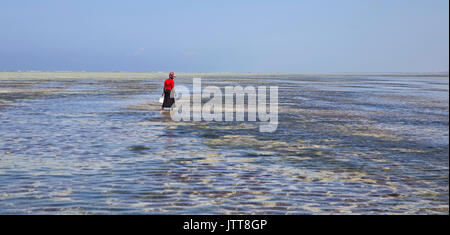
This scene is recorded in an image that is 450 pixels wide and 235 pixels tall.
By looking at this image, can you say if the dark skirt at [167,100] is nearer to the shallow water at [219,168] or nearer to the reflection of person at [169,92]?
the reflection of person at [169,92]

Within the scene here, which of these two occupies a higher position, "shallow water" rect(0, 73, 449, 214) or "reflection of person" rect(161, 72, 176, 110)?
"reflection of person" rect(161, 72, 176, 110)

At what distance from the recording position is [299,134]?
56.7 ft

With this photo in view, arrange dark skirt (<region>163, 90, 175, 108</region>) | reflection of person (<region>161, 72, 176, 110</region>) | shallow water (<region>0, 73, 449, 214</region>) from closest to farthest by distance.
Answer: shallow water (<region>0, 73, 449, 214</region>) < reflection of person (<region>161, 72, 176, 110</region>) < dark skirt (<region>163, 90, 175, 108</region>)

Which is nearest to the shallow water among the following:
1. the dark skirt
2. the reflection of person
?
the reflection of person

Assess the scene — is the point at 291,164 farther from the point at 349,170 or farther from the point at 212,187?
the point at 212,187

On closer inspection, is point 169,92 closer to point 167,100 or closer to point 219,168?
point 167,100

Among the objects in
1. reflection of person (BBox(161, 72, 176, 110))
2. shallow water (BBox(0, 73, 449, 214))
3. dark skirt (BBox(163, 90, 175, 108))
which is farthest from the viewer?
dark skirt (BBox(163, 90, 175, 108))

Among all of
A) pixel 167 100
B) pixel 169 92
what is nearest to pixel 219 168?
pixel 169 92

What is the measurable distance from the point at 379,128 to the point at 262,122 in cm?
444

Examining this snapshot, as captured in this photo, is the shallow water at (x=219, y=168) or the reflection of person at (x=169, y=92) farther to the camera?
the reflection of person at (x=169, y=92)

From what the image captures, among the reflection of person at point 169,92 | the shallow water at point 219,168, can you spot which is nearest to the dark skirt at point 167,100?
the reflection of person at point 169,92

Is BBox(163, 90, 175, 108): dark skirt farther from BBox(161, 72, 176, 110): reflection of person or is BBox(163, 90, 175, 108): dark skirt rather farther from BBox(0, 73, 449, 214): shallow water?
BBox(0, 73, 449, 214): shallow water

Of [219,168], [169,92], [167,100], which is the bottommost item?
[219,168]


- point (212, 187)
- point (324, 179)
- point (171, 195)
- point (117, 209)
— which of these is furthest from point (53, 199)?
point (324, 179)
